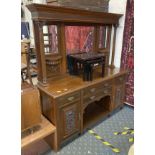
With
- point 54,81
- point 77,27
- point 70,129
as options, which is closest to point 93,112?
point 70,129

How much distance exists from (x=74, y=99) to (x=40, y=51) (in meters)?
0.68

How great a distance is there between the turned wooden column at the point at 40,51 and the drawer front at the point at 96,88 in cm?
54

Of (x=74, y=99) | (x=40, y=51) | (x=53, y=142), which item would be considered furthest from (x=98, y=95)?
(x=40, y=51)

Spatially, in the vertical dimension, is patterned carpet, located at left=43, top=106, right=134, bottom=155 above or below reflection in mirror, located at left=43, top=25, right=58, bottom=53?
below

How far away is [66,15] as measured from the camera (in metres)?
1.89

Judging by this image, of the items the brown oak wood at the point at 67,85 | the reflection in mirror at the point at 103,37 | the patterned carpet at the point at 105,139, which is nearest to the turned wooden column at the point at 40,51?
the brown oak wood at the point at 67,85

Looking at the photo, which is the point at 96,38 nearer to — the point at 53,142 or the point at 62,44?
the point at 62,44

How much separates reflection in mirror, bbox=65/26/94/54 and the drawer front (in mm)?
634

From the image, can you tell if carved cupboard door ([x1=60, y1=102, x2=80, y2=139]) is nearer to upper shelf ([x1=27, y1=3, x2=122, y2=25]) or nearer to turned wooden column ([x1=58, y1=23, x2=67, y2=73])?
turned wooden column ([x1=58, y1=23, x2=67, y2=73])

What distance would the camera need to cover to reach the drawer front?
2.03 m

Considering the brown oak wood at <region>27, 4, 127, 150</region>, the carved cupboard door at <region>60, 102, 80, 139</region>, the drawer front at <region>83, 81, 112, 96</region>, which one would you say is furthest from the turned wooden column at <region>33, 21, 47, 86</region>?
the drawer front at <region>83, 81, 112, 96</region>

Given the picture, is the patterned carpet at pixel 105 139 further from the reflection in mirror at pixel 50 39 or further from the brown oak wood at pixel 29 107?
the reflection in mirror at pixel 50 39
